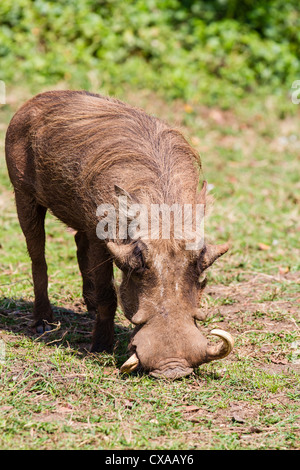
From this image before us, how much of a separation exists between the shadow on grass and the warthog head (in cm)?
58

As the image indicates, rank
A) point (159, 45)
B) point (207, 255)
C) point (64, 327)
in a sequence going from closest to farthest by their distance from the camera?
point (207, 255) → point (64, 327) → point (159, 45)

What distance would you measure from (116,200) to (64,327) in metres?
1.39

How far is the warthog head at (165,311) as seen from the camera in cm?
360

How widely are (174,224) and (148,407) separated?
100cm

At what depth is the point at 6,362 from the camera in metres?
4.04

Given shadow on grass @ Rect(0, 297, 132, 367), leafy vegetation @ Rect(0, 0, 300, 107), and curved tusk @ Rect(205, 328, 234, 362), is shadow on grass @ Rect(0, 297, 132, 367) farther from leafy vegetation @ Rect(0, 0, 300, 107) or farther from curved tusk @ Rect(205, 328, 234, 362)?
leafy vegetation @ Rect(0, 0, 300, 107)

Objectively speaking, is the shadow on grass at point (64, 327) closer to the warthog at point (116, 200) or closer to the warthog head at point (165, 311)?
the warthog at point (116, 200)

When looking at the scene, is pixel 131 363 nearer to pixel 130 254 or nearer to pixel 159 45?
pixel 130 254

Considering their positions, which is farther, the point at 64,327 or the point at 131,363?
the point at 64,327

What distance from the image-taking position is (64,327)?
4879mm

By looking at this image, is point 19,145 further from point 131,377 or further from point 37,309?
point 131,377

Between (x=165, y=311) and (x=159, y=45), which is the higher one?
(x=165, y=311)

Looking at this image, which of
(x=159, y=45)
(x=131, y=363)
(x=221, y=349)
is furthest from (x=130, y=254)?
(x=159, y=45)

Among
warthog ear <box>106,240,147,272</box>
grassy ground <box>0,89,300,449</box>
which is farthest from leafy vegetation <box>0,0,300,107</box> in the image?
warthog ear <box>106,240,147,272</box>
